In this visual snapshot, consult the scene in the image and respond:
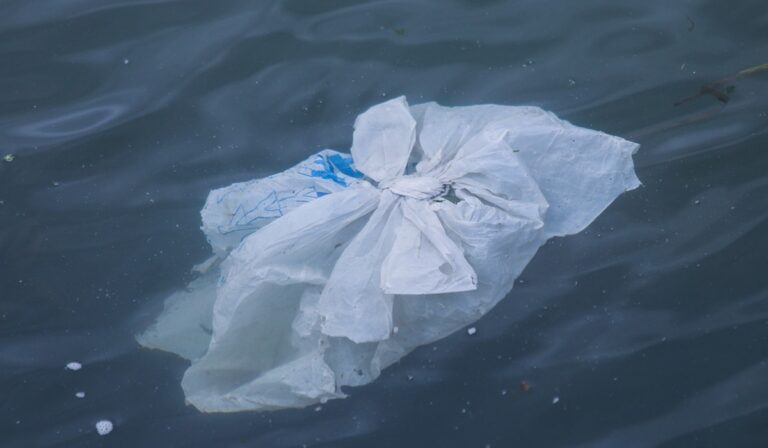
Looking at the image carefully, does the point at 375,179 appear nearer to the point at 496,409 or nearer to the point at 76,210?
the point at 496,409

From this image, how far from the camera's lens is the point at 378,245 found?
5.69 feet

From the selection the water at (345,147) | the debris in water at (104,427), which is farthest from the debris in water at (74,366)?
the debris in water at (104,427)

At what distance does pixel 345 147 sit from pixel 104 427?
0.89 metres

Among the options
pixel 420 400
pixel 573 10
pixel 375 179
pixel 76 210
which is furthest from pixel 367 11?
pixel 420 400

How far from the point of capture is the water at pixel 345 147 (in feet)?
6.15

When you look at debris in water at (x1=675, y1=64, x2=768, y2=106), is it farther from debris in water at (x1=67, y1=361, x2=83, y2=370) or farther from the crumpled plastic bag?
debris in water at (x1=67, y1=361, x2=83, y2=370)

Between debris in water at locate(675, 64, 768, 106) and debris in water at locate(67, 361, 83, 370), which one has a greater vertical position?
debris in water at locate(675, 64, 768, 106)

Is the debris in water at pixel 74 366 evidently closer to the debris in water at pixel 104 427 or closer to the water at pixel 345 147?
the water at pixel 345 147

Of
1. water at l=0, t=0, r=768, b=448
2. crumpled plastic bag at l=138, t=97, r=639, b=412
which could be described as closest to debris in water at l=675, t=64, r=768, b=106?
water at l=0, t=0, r=768, b=448

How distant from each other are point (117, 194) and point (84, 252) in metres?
0.17

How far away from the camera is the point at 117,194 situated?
Answer: 7.19 ft

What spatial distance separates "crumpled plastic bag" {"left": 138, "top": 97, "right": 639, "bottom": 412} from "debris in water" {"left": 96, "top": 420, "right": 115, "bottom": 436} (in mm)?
218

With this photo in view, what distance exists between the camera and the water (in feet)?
6.15

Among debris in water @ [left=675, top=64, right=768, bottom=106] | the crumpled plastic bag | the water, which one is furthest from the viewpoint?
debris in water @ [left=675, top=64, right=768, bottom=106]
